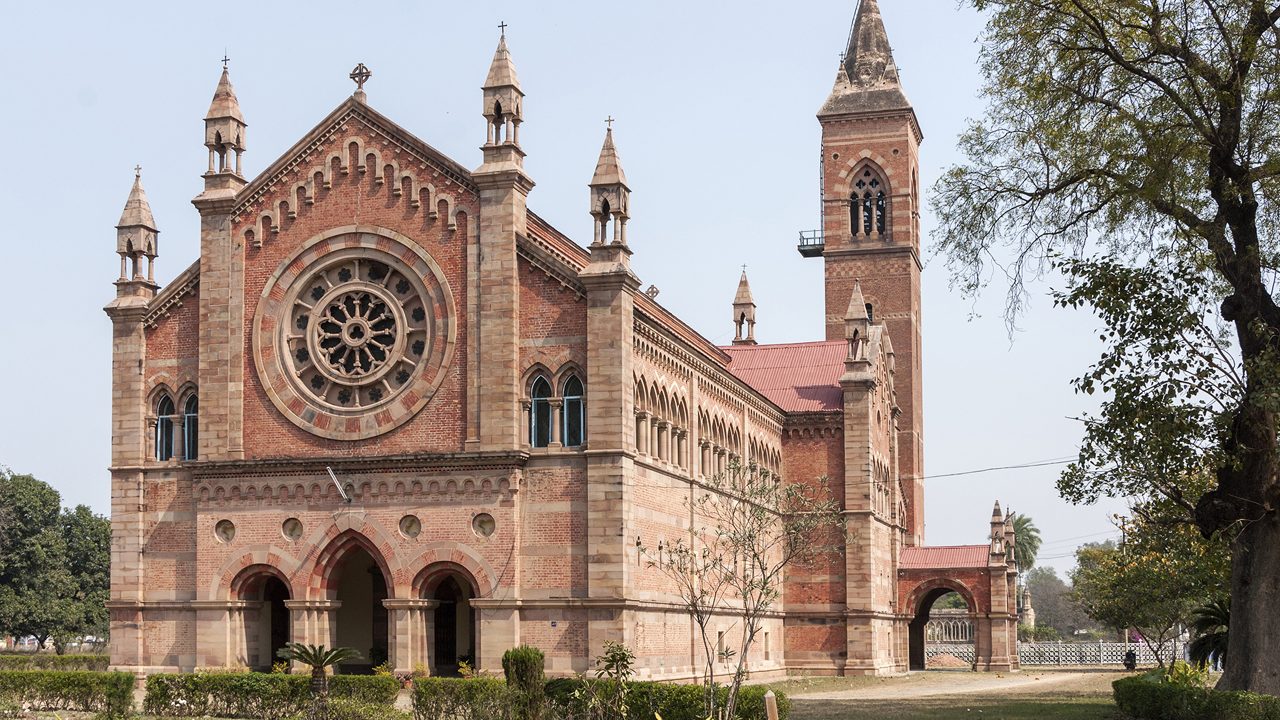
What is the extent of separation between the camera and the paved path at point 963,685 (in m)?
52.0

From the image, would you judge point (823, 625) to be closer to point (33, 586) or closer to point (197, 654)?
point (197, 654)

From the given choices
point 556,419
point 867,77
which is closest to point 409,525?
point 556,419

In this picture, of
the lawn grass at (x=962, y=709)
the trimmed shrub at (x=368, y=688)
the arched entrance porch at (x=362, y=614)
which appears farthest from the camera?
the arched entrance porch at (x=362, y=614)

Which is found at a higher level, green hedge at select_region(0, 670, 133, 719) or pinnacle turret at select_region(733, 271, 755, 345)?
pinnacle turret at select_region(733, 271, 755, 345)

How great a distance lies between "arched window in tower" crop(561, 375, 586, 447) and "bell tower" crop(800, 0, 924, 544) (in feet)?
127

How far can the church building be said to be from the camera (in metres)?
43.0

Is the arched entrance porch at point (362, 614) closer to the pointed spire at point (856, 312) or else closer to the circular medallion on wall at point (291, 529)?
the circular medallion on wall at point (291, 529)

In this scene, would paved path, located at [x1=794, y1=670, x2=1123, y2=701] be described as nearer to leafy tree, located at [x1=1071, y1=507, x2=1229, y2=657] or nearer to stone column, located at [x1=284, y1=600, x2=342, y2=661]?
leafy tree, located at [x1=1071, y1=507, x2=1229, y2=657]

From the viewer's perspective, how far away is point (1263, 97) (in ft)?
101

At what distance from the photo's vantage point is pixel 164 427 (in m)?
47.3

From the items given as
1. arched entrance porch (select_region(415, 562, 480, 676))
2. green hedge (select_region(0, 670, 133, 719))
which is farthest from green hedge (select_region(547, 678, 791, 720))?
arched entrance porch (select_region(415, 562, 480, 676))

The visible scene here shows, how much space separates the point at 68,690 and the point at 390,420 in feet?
36.8

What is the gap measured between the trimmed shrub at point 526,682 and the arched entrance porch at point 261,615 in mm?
12167

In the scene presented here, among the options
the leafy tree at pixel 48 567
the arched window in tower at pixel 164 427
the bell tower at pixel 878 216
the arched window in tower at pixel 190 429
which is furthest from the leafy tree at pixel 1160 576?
the leafy tree at pixel 48 567
